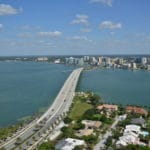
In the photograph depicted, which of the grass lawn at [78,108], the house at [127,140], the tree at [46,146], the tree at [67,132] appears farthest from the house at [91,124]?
the tree at [46,146]

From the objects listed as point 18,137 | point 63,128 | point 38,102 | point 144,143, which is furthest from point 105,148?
point 38,102

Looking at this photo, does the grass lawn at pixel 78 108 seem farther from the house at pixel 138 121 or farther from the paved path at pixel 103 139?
the house at pixel 138 121

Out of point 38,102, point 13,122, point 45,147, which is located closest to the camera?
point 45,147

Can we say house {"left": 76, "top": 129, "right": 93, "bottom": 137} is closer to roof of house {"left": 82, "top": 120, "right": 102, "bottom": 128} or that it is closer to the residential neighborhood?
the residential neighborhood

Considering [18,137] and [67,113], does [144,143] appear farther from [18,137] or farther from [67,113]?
[67,113]

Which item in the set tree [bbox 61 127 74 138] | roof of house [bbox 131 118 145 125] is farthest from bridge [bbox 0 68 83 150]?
roof of house [bbox 131 118 145 125]

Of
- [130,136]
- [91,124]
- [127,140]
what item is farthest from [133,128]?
[91,124]
